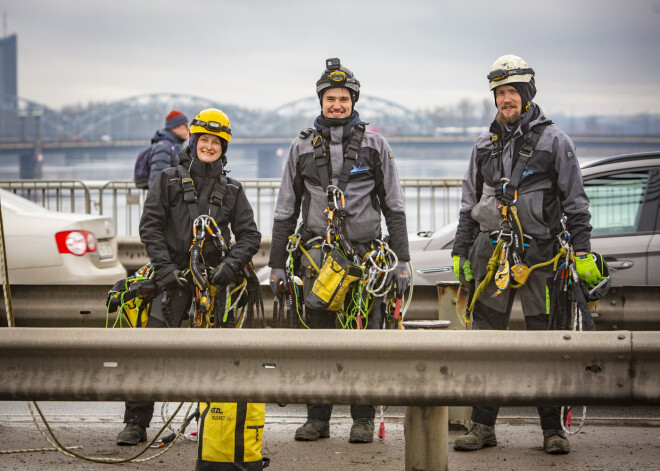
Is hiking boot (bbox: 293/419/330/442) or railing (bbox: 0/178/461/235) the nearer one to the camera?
hiking boot (bbox: 293/419/330/442)

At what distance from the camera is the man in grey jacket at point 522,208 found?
16.6 ft

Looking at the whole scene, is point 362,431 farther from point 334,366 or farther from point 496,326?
point 334,366

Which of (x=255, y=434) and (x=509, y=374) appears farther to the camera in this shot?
(x=255, y=434)

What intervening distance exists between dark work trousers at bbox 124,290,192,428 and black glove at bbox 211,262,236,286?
0.25m

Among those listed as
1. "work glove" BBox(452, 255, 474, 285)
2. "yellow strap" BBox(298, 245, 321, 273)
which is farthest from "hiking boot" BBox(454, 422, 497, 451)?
"yellow strap" BBox(298, 245, 321, 273)

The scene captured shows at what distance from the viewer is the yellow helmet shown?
521 centimetres

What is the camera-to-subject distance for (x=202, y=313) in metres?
5.11

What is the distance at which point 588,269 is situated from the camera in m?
4.96

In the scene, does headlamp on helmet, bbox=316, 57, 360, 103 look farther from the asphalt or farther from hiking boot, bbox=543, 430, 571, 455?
hiking boot, bbox=543, 430, 571, 455

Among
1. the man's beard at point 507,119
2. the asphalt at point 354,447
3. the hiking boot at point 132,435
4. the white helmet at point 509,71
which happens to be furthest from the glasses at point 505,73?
the hiking boot at point 132,435

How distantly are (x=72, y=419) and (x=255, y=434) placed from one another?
2125 mm

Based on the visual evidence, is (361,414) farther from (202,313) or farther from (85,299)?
(85,299)

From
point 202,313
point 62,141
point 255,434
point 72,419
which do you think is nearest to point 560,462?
point 255,434

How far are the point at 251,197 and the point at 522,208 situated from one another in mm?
10430
